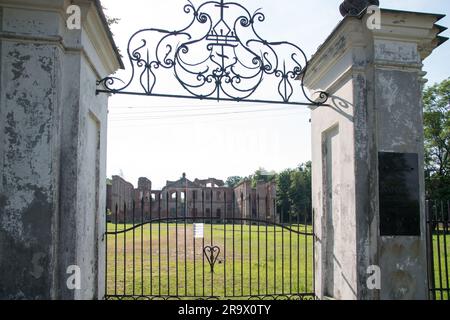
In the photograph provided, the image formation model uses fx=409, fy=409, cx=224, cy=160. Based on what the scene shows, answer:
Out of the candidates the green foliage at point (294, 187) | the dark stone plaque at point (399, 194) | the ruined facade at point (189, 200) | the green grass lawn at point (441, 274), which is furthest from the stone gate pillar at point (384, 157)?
the green foliage at point (294, 187)

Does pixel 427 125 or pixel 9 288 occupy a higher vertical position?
pixel 427 125

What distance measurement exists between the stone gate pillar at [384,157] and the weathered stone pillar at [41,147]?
9.22 feet

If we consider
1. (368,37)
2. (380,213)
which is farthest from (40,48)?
(380,213)

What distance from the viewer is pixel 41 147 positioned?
3.59 meters

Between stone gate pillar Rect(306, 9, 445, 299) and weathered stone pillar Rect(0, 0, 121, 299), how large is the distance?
9.22 ft

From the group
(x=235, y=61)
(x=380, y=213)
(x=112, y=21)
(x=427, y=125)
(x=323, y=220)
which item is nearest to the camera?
(x=380, y=213)

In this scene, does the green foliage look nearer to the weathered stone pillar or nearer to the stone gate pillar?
the stone gate pillar

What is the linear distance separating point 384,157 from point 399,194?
0.42 metres

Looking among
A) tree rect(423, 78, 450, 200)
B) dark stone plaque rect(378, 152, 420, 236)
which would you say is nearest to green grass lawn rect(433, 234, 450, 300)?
dark stone plaque rect(378, 152, 420, 236)

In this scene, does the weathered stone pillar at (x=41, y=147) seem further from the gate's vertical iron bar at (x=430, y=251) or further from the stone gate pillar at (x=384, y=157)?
the gate's vertical iron bar at (x=430, y=251)

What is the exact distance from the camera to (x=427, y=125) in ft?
109

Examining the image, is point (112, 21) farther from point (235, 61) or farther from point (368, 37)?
point (368, 37)

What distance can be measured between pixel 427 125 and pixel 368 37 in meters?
32.3

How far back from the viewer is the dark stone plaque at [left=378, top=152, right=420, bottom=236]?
14.1ft
